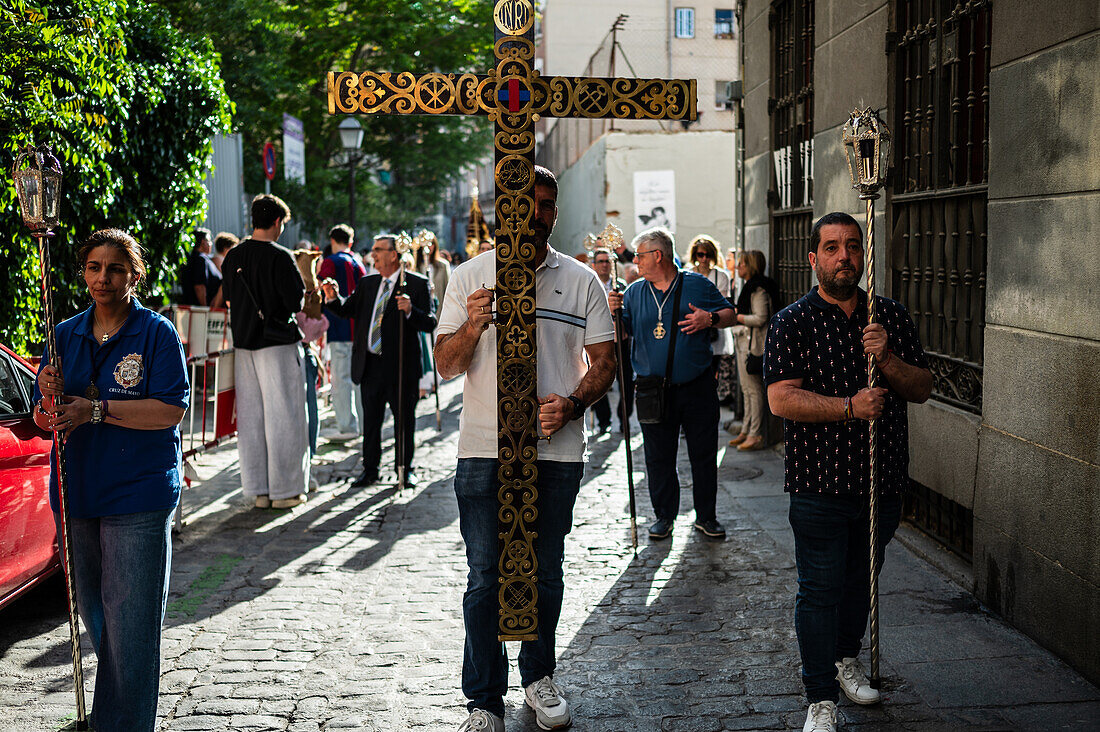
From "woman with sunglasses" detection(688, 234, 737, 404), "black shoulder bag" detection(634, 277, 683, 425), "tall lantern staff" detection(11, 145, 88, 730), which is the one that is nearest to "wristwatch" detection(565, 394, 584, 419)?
"tall lantern staff" detection(11, 145, 88, 730)

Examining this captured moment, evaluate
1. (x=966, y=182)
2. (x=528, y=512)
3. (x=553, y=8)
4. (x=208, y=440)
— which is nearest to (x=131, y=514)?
(x=528, y=512)

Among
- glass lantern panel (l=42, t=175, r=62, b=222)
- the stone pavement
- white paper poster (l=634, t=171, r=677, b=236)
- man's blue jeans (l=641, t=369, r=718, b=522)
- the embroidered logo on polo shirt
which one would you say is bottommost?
the stone pavement

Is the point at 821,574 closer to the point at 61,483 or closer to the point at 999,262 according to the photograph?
the point at 999,262

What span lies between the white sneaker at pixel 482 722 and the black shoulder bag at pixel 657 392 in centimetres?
352

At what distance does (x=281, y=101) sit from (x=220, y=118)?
46.0 feet

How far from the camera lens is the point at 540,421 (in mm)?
4414

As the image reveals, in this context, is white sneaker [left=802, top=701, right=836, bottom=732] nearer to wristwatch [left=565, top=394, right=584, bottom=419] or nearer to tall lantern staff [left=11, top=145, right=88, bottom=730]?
wristwatch [left=565, top=394, right=584, bottom=419]

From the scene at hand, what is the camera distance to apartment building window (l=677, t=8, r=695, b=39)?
100 feet

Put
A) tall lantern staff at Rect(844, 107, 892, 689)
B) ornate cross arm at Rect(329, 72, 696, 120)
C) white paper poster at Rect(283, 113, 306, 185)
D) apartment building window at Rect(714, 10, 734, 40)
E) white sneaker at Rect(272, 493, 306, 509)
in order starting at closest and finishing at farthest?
ornate cross arm at Rect(329, 72, 696, 120)
tall lantern staff at Rect(844, 107, 892, 689)
white sneaker at Rect(272, 493, 306, 509)
white paper poster at Rect(283, 113, 306, 185)
apartment building window at Rect(714, 10, 734, 40)

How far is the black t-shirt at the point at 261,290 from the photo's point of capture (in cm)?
865

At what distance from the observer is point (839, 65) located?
29.5ft

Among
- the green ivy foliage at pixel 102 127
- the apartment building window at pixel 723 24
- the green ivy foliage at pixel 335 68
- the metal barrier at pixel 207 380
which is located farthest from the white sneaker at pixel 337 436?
the apartment building window at pixel 723 24

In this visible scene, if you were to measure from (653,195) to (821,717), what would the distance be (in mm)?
19886

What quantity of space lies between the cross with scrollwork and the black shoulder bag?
340 centimetres
